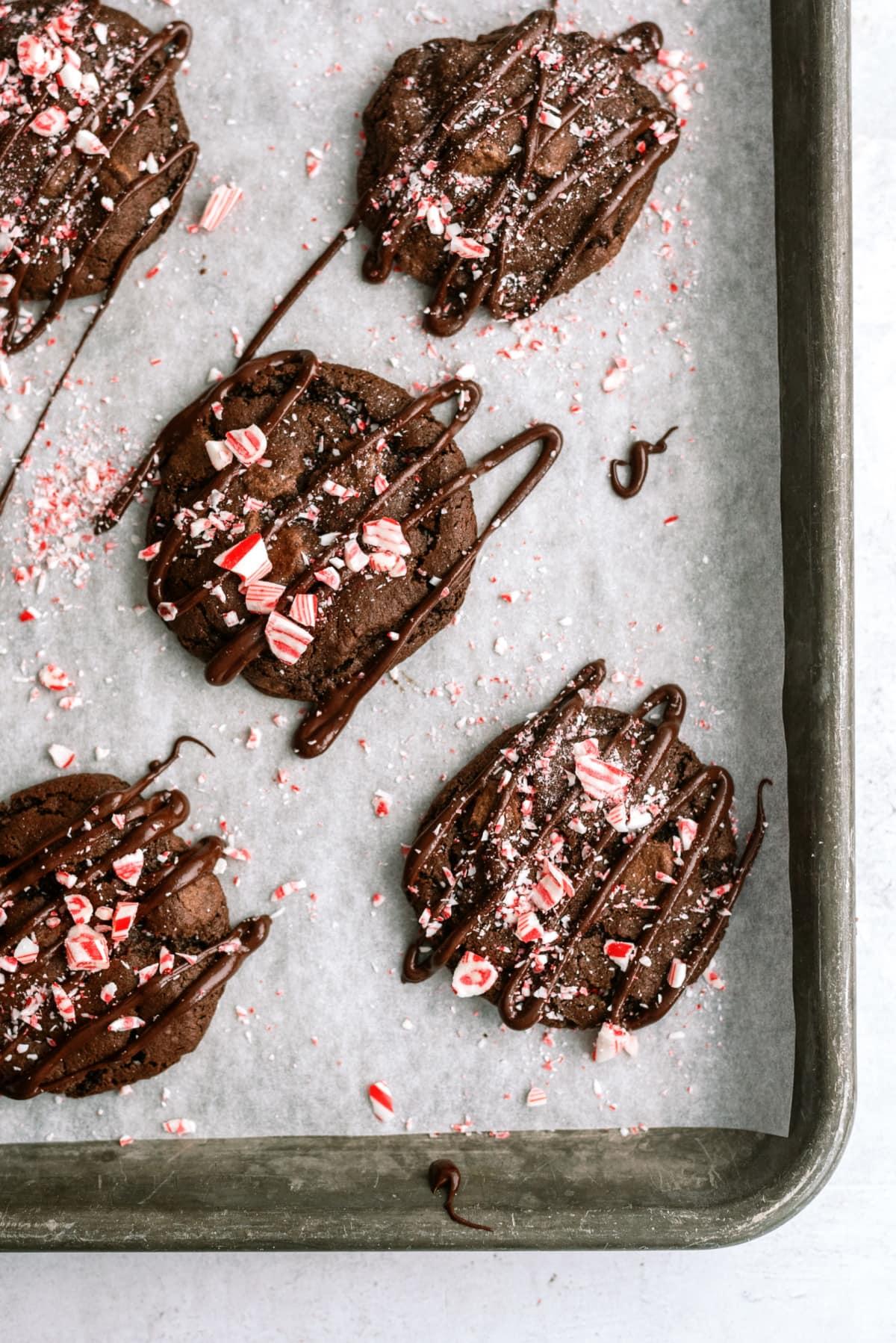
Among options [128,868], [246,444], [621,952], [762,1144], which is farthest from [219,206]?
[762,1144]

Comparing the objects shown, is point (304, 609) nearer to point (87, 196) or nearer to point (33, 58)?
point (87, 196)

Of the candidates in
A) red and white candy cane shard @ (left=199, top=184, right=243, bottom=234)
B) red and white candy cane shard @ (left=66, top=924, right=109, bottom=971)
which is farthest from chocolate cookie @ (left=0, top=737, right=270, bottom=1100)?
red and white candy cane shard @ (left=199, top=184, right=243, bottom=234)

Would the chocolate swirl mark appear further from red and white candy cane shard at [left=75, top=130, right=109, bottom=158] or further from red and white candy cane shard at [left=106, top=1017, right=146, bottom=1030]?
red and white candy cane shard at [left=106, top=1017, right=146, bottom=1030]

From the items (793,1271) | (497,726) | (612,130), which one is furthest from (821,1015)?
(612,130)

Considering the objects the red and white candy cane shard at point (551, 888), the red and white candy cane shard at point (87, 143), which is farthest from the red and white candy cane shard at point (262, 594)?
the red and white candy cane shard at point (87, 143)

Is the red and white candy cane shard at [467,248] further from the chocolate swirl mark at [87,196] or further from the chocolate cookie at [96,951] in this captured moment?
the chocolate cookie at [96,951]
